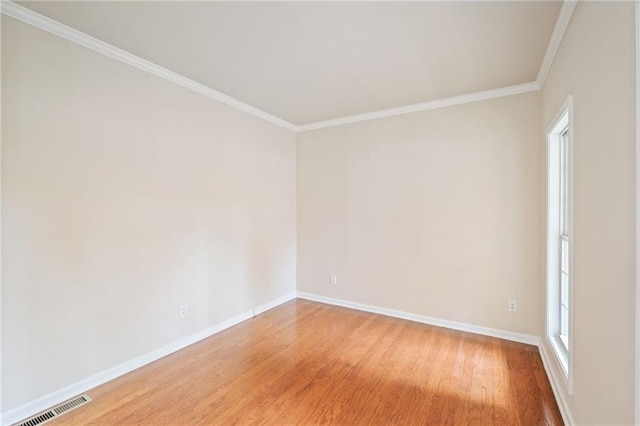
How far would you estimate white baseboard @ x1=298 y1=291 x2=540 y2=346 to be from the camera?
2992 mm

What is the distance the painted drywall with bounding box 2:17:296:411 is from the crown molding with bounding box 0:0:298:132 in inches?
2.0

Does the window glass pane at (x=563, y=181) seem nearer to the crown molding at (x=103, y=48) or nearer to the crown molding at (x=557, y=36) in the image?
the crown molding at (x=557, y=36)

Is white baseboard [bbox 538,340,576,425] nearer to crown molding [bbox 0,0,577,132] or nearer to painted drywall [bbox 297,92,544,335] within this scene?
painted drywall [bbox 297,92,544,335]

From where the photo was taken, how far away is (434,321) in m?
3.46

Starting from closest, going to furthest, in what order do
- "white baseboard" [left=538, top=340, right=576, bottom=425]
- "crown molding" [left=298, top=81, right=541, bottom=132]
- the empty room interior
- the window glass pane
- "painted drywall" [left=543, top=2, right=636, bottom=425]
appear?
"painted drywall" [left=543, top=2, right=636, bottom=425]
the empty room interior
"white baseboard" [left=538, top=340, right=576, bottom=425]
the window glass pane
"crown molding" [left=298, top=81, right=541, bottom=132]

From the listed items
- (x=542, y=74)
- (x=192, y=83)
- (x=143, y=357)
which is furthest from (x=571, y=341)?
(x=192, y=83)

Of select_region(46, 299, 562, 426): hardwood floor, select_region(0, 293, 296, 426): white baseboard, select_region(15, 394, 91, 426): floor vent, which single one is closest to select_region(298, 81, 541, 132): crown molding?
select_region(46, 299, 562, 426): hardwood floor

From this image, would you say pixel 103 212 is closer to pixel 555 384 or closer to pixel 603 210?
pixel 603 210

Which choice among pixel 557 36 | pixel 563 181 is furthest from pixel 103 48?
pixel 563 181

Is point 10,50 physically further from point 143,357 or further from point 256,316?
point 256,316

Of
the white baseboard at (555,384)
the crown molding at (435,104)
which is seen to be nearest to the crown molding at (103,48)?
the crown molding at (435,104)

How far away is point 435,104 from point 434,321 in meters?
2.52

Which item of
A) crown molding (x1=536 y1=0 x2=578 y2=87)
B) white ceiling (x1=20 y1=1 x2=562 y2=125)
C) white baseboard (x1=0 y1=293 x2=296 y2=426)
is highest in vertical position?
white ceiling (x1=20 y1=1 x2=562 y2=125)

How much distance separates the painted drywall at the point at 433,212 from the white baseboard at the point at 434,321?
0.18ft
